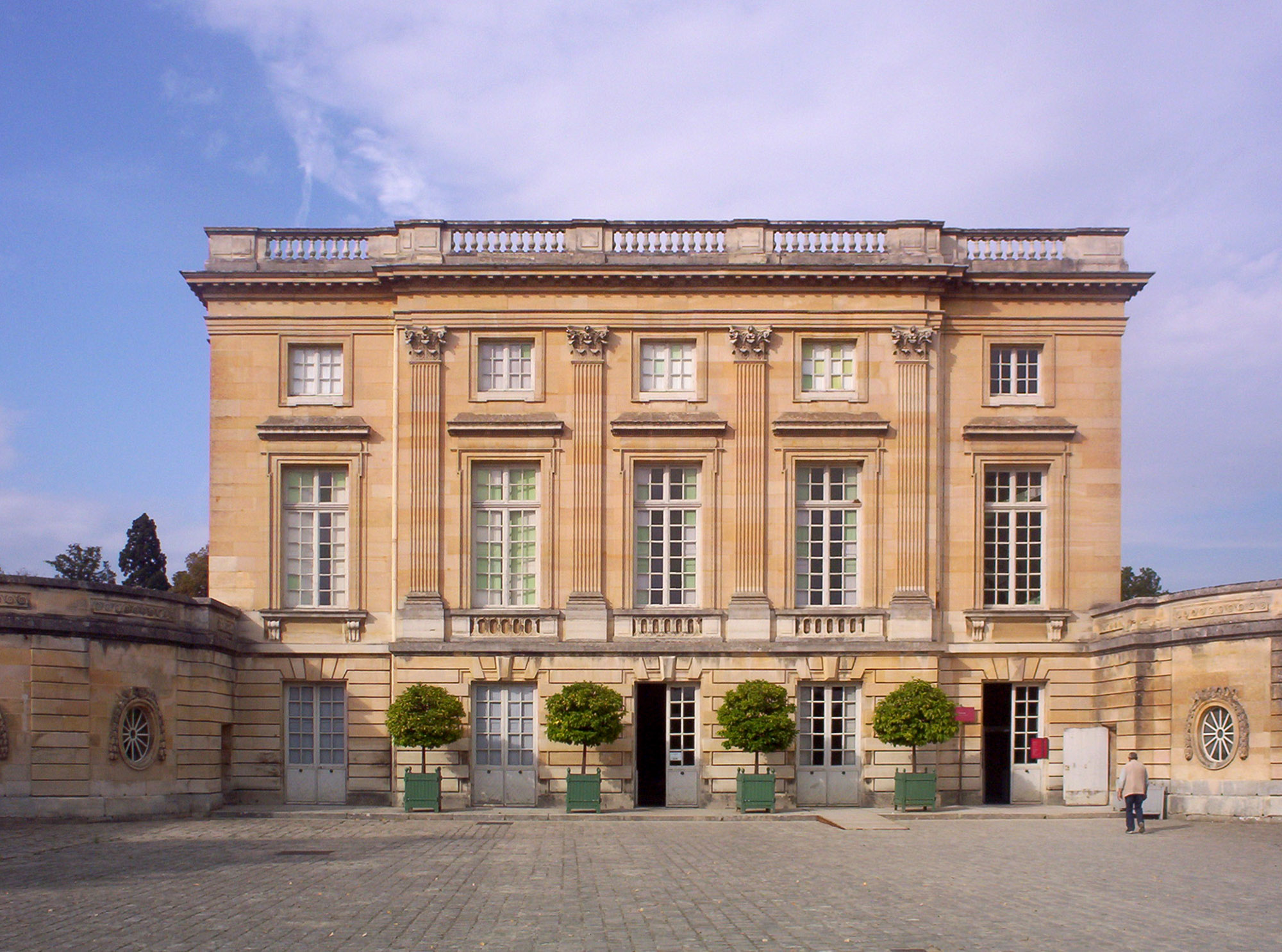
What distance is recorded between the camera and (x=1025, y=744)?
94.3ft

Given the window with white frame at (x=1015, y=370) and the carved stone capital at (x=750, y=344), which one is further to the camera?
the window with white frame at (x=1015, y=370)

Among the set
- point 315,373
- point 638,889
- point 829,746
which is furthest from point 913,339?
point 638,889

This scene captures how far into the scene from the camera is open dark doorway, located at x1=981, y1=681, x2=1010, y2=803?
28.8m

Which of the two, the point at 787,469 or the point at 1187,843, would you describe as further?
the point at 787,469

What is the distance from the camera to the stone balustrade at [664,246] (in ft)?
95.7

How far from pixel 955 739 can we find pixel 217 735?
15.5 meters

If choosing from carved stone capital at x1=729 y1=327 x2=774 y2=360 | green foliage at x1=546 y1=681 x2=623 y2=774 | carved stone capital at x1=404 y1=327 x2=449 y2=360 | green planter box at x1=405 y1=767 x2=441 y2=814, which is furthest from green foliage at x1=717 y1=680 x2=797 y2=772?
carved stone capital at x1=404 y1=327 x2=449 y2=360

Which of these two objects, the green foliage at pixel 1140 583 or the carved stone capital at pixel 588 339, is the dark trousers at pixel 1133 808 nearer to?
the carved stone capital at pixel 588 339

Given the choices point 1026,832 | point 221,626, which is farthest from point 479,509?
point 1026,832

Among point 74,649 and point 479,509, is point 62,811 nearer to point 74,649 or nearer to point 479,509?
point 74,649

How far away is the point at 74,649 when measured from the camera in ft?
77.6

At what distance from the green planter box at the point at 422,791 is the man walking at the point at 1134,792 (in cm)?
1309

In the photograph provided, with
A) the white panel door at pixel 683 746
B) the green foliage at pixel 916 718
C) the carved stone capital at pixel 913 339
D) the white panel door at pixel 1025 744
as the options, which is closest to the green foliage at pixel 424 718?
the white panel door at pixel 683 746

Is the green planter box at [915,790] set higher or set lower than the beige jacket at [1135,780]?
lower
